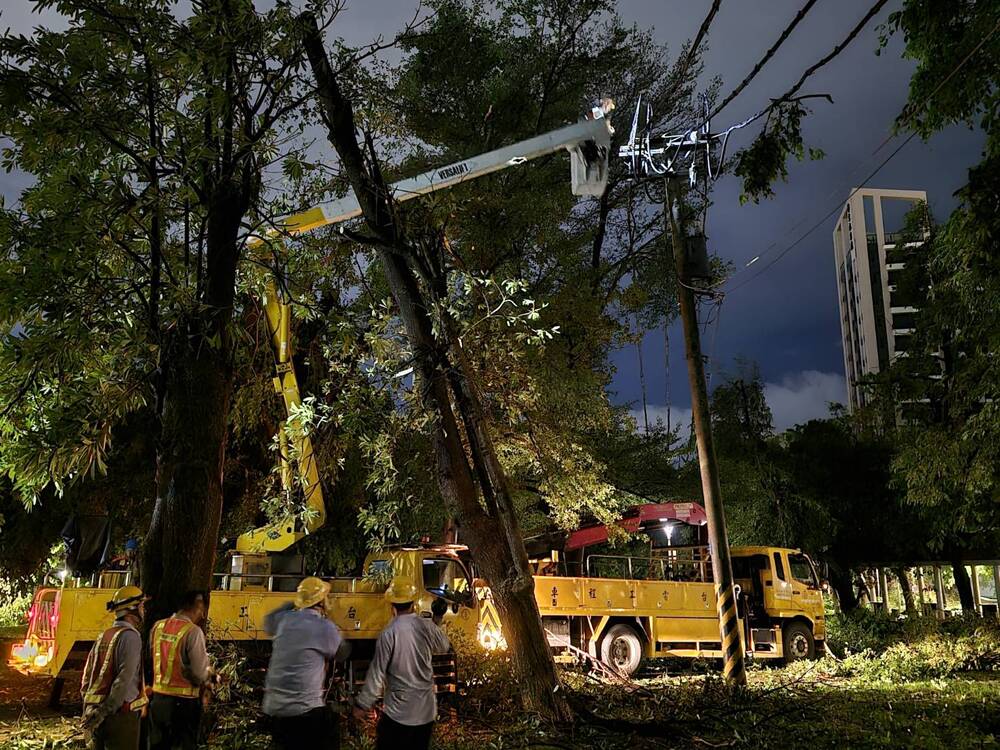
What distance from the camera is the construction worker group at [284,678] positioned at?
538 centimetres

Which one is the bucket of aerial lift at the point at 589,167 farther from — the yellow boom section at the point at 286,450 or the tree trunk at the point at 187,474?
the tree trunk at the point at 187,474

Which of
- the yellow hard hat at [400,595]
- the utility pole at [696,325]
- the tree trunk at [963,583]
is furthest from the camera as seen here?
the tree trunk at [963,583]

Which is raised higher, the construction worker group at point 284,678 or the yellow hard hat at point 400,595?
the yellow hard hat at point 400,595

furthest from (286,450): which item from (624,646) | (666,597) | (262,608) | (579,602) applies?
(666,597)

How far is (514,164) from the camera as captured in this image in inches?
432

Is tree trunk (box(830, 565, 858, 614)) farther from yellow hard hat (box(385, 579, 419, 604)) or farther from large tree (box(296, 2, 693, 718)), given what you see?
yellow hard hat (box(385, 579, 419, 604))

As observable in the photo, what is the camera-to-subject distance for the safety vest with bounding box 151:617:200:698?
594 centimetres

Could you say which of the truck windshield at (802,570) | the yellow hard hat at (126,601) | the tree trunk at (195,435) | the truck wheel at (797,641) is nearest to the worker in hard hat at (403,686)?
the yellow hard hat at (126,601)

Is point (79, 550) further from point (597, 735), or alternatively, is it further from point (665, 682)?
point (665, 682)

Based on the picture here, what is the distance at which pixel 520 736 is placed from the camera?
29.4 feet

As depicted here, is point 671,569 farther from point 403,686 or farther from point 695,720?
point 403,686

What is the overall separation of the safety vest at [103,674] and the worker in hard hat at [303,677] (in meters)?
1.15

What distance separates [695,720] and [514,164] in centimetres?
715

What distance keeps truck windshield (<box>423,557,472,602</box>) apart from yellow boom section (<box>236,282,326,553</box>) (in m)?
2.39
